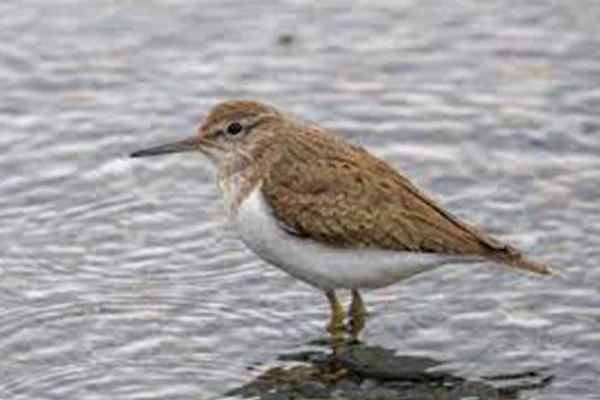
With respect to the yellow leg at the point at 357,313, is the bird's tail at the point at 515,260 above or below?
above

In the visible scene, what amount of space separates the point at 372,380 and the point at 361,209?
113cm

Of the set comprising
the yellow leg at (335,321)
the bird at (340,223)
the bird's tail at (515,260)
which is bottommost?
the yellow leg at (335,321)

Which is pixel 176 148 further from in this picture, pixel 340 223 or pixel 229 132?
pixel 340 223

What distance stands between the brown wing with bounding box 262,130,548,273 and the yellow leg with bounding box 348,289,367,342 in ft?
1.92

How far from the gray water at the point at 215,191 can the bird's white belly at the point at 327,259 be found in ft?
1.52

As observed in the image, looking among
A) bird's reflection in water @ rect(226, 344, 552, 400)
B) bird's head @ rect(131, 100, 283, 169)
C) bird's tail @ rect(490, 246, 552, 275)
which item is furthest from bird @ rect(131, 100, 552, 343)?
bird's reflection in water @ rect(226, 344, 552, 400)

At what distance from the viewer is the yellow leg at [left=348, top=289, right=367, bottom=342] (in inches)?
500

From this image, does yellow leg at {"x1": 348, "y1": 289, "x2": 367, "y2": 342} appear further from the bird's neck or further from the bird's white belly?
the bird's neck

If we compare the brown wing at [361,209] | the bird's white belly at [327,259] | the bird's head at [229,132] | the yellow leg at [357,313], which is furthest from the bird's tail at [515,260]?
the bird's head at [229,132]

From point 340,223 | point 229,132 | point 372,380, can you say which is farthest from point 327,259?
point 229,132

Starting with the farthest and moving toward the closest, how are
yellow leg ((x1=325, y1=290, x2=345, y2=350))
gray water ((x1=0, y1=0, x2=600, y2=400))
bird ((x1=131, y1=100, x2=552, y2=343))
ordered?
1. yellow leg ((x1=325, y1=290, x2=345, y2=350))
2. gray water ((x1=0, y1=0, x2=600, y2=400))
3. bird ((x1=131, y1=100, x2=552, y2=343))

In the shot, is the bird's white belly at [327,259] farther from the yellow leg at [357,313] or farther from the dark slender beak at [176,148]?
the dark slender beak at [176,148]

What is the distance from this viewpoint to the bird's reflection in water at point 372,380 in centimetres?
1184

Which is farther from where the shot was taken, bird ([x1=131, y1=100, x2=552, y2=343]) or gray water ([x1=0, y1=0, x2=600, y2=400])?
gray water ([x1=0, y1=0, x2=600, y2=400])
